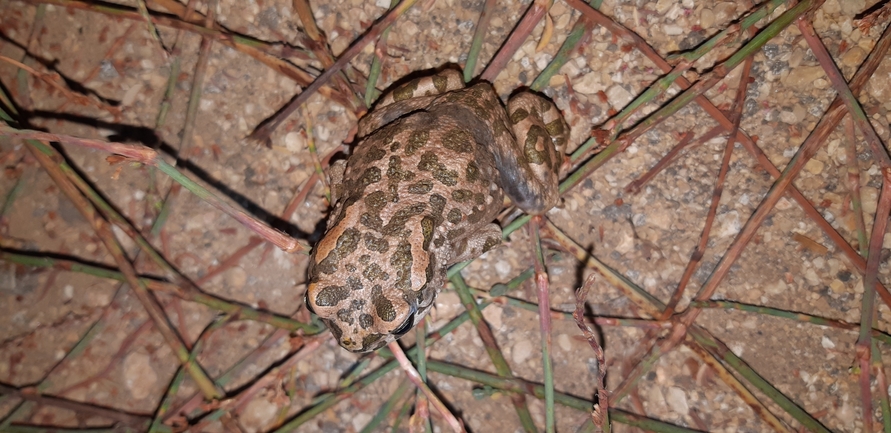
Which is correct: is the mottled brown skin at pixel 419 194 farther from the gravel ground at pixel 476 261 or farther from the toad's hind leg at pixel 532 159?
the gravel ground at pixel 476 261

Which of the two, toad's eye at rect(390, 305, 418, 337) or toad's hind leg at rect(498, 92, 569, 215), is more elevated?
toad's hind leg at rect(498, 92, 569, 215)

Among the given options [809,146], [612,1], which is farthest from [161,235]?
[809,146]

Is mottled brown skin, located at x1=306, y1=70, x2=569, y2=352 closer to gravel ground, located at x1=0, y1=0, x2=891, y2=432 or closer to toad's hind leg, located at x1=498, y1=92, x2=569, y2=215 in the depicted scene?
toad's hind leg, located at x1=498, y1=92, x2=569, y2=215

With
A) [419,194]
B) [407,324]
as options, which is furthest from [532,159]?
[407,324]

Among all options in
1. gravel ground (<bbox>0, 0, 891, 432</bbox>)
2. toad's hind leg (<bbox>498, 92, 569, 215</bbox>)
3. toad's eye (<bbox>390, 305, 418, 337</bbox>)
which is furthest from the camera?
gravel ground (<bbox>0, 0, 891, 432</bbox>)

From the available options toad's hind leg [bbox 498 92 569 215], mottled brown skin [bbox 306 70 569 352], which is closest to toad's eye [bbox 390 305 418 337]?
mottled brown skin [bbox 306 70 569 352]

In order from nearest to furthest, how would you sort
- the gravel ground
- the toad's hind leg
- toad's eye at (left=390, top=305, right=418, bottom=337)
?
toad's eye at (left=390, top=305, right=418, bottom=337)
the toad's hind leg
the gravel ground

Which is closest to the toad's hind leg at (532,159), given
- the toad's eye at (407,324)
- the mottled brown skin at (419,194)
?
the mottled brown skin at (419,194)

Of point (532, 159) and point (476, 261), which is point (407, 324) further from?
point (532, 159)
